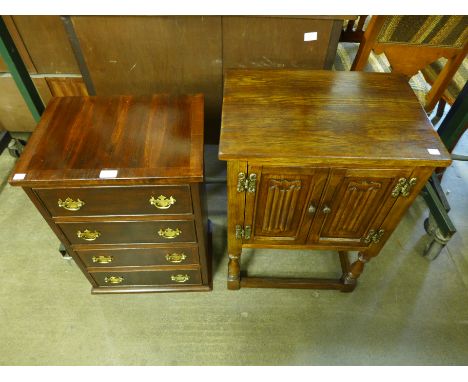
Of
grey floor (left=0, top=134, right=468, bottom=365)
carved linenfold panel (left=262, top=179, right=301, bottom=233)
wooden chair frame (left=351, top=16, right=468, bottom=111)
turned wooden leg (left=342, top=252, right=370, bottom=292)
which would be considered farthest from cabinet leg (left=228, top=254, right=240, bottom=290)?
wooden chair frame (left=351, top=16, right=468, bottom=111)

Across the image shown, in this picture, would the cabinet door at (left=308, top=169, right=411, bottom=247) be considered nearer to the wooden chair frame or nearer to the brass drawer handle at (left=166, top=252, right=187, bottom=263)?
the brass drawer handle at (left=166, top=252, right=187, bottom=263)

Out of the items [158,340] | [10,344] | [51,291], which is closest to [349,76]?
[158,340]

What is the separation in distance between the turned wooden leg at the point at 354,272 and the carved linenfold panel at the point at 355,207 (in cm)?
23

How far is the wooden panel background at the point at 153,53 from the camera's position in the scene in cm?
136

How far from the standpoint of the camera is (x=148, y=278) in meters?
1.54

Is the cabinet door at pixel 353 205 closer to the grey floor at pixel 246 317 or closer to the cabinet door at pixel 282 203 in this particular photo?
the cabinet door at pixel 282 203

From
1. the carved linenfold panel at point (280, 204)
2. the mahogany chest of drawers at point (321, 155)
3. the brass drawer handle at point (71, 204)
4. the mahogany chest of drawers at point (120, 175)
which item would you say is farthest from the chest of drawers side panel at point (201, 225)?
the brass drawer handle at point (71, 204)

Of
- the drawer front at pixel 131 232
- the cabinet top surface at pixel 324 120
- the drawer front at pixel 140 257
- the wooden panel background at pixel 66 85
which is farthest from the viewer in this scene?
the wooden panel background at pixel 66 85

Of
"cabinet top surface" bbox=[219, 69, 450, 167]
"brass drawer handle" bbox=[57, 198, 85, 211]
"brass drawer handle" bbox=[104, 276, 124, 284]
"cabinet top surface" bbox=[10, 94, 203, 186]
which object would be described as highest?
"cabinet top surface" bbox=[219, 69, 450, 167]

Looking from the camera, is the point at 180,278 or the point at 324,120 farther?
the point at 180,278

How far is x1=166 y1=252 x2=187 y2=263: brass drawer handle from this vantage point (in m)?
1.38

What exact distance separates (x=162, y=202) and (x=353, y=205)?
0.66 m

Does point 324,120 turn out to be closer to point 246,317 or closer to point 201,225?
point 201,225

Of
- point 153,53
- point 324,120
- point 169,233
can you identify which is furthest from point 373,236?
point 153,53
